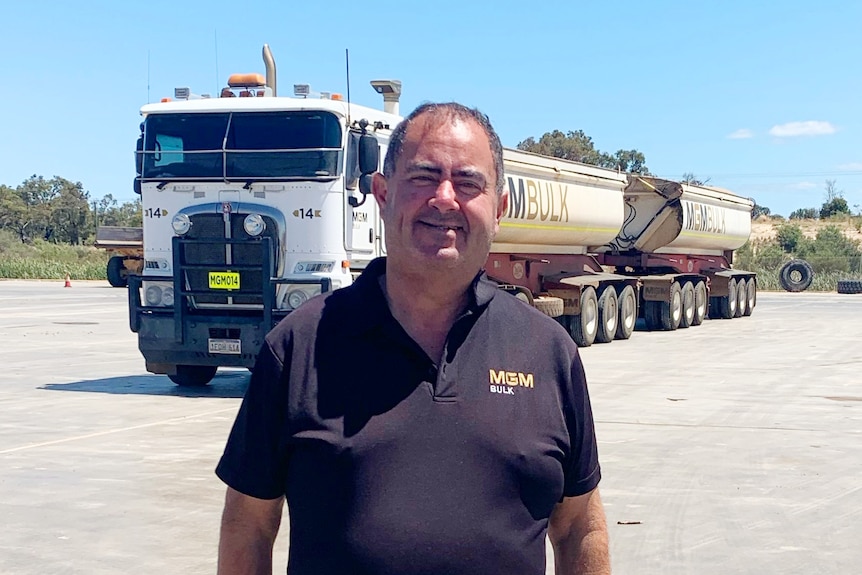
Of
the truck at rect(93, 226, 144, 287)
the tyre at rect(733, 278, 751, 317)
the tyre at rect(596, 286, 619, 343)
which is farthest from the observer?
the truck at rect(93, 226, 144, 287)

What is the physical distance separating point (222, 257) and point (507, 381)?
33.4 ft

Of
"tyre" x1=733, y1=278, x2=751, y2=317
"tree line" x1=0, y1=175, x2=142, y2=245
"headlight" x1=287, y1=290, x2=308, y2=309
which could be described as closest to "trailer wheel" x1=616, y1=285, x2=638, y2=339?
"tyre" x1=733, y1=278, x2=751, y2=317

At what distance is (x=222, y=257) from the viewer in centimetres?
1237

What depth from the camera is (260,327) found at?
12.2m

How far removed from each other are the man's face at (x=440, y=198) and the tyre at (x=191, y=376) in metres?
11.0

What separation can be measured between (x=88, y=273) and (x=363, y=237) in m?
54.2

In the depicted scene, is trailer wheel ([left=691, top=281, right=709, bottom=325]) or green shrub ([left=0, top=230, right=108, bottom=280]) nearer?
trailer wheel ([left=691, top=281, right=709, bottom=325])

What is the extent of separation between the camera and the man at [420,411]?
241 cm

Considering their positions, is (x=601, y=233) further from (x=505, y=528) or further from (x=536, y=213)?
(x=505, y=528)

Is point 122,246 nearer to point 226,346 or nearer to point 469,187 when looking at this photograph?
point 226,346

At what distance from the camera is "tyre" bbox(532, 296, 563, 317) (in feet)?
60.7

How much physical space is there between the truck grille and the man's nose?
9.78m

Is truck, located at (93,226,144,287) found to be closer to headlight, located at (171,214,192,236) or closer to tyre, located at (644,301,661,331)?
tyre, located at (644,301,661,331)

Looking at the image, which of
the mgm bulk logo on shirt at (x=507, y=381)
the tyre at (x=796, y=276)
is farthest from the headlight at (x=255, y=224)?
the tyre at (x=796, y=276)
